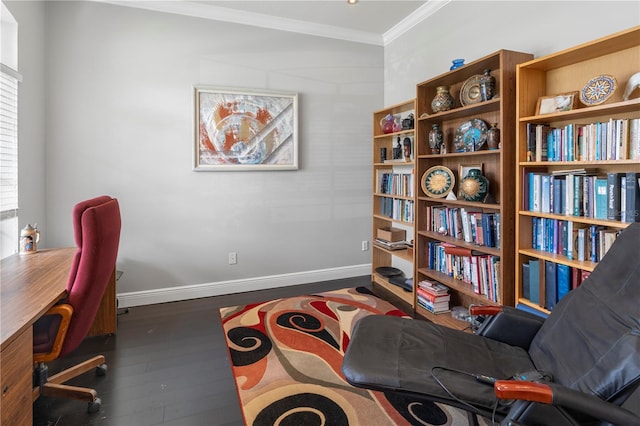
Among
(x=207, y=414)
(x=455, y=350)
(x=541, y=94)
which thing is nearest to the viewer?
(x=455, y=350)

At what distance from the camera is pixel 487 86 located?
7.91ft

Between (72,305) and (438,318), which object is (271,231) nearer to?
(438,318)

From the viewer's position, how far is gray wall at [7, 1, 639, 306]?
274 cm

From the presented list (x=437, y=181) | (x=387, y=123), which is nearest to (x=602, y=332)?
(x=437, y=181)

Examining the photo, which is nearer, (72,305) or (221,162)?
(72,305)

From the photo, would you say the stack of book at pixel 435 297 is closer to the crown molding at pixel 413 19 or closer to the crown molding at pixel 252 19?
the crown molding at pixel 413 19

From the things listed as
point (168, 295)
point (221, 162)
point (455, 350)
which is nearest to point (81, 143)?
point (221, 162)

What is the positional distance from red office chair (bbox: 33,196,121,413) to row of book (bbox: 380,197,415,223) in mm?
2531

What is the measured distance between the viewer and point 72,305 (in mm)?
1624

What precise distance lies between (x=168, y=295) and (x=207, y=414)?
5.92 feet

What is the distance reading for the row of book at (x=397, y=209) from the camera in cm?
336

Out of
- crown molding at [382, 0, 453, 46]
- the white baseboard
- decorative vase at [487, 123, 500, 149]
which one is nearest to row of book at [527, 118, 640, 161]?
decorative vase at [487, 123, 500, 149]

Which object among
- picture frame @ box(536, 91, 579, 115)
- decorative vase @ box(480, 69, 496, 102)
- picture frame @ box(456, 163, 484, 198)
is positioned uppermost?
decorative vase @ box(480, 69, 496, 102)

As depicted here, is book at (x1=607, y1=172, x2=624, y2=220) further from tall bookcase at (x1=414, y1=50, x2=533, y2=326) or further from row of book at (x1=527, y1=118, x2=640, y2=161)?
tall bookcase at (x1=414, y1=50, x2=533, y2=326)
